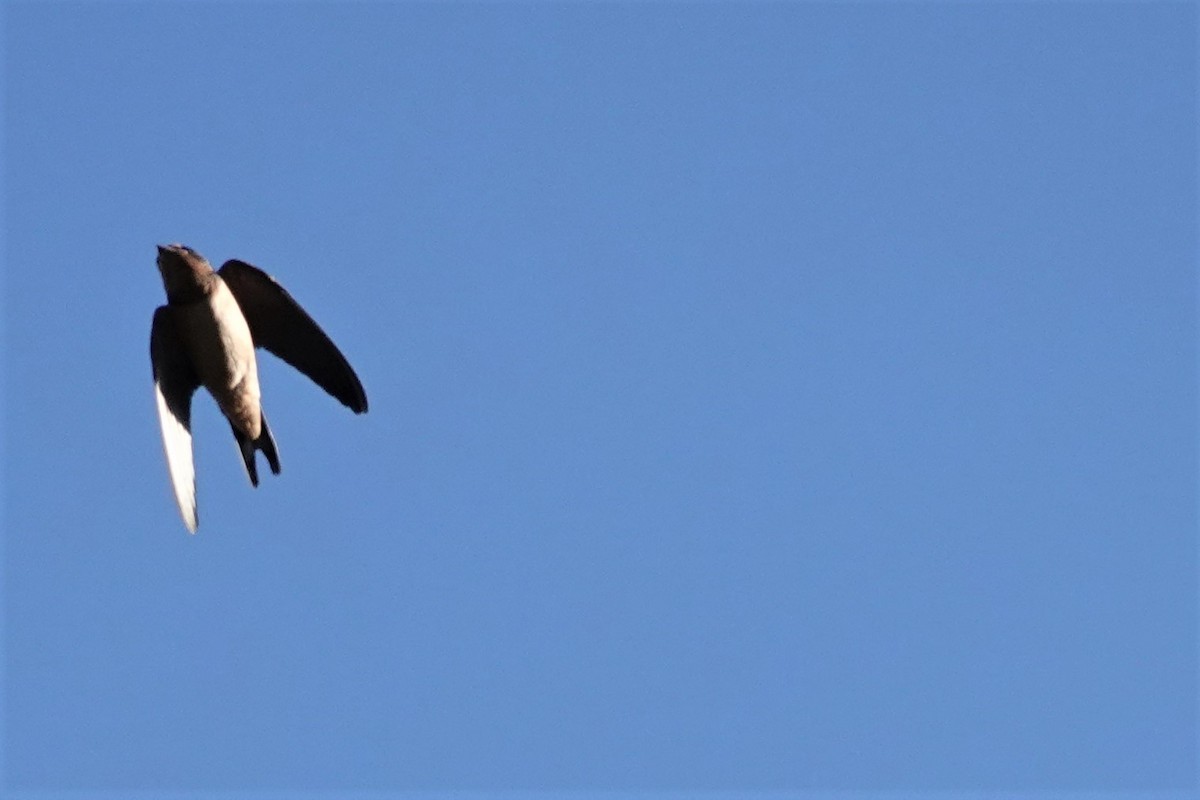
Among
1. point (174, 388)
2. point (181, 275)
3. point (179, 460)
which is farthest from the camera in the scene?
point (174, 388)

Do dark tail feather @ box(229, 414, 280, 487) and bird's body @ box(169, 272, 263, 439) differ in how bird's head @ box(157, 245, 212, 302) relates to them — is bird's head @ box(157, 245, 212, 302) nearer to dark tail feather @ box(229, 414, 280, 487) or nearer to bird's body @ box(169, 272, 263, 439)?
bird's body @ box(169, 272, 263, 439)

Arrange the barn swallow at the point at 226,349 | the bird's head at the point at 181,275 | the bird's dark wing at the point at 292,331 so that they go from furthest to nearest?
the bird's dark wing at the point at 292,331 → the bird's head at the point at 181,275 → the barn swallow at the point at 226,349

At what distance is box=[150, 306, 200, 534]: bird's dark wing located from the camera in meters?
9.62

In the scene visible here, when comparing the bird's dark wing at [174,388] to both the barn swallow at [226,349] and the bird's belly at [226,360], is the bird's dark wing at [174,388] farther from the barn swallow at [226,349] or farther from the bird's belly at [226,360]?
the bird's belly at [226,360]

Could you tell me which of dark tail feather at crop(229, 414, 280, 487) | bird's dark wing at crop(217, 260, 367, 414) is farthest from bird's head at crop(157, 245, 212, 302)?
dark tail feather at crop(229, 414, 280, 487)

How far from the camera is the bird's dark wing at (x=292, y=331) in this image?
33.6 feet

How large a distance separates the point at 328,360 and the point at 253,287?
53cm

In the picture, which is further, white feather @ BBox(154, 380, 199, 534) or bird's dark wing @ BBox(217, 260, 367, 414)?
bird's dark wing @ BBox(217, 260, 367, 414)

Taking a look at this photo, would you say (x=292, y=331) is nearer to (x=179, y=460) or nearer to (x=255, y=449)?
(x=255, y=449)

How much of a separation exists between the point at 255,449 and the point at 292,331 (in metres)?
0.69

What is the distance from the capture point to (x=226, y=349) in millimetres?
9688

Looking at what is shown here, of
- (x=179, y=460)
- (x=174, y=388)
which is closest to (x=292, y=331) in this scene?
(x=174, y=388)

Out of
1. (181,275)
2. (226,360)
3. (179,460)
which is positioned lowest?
(179,460)

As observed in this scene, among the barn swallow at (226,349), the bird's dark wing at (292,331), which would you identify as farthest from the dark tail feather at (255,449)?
the bird's dark wing at (292,331)
